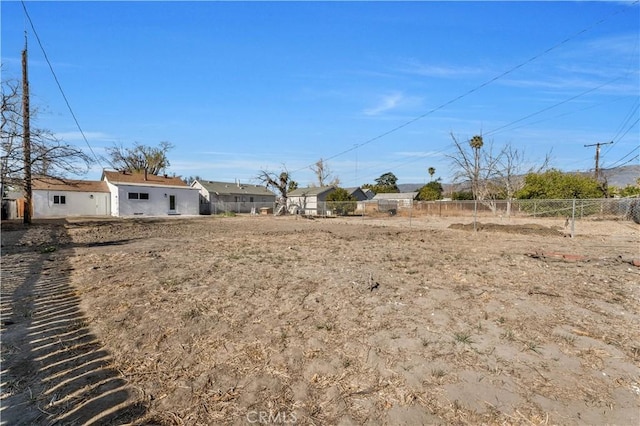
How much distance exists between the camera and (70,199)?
2925cm

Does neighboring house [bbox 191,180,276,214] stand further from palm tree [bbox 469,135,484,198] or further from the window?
palm tree [bbox 469,135,484,198]

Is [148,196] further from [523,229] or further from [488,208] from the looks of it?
[488,208]

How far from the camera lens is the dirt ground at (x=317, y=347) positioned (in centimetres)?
230

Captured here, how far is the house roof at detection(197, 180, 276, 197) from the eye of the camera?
4074 centimetres

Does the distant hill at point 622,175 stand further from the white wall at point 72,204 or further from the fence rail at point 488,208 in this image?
the white wall at point 72,204

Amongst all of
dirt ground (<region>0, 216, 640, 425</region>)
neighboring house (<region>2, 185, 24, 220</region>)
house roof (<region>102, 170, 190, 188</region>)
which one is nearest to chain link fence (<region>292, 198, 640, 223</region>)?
house roof (<region>102, 170, 190, 188</region>)

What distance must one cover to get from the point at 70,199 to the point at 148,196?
624cm

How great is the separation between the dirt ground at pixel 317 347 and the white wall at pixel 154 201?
26.7m

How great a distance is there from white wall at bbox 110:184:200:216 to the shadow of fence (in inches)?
1119

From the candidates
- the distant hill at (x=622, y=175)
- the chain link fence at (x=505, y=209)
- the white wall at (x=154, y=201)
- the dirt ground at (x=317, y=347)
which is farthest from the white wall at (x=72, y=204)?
the distant hill at (x=622, y=175)

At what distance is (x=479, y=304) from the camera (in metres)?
4.39

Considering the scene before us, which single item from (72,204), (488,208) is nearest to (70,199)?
(72,204)

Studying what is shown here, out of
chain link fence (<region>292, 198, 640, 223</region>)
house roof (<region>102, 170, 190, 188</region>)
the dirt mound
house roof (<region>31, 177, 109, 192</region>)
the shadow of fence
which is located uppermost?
house roof (<region>102, 170, 190, 188</region>)

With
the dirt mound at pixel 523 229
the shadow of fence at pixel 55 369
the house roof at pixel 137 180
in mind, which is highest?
the house roof at pixel 137 180
